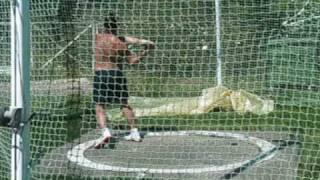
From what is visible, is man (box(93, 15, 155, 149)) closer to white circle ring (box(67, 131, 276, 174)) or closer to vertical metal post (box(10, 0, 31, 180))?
white circle ring (box(67, 131, 276, 174))

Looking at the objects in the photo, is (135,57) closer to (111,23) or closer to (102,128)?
(111,23)

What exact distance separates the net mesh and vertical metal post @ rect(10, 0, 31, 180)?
4.52 feet

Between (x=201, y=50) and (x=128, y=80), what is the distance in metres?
0.96

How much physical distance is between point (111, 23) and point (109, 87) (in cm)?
113

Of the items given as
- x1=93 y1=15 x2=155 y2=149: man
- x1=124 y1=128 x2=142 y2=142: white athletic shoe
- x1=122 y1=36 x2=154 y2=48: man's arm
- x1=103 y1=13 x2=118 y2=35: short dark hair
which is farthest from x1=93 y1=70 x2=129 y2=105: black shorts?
x1=124 y1=128 x2=142 y2=142: white athletic shoe

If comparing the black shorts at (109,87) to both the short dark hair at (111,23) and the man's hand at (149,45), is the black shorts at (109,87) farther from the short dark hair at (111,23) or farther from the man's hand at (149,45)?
the short dark hair at (111,23)

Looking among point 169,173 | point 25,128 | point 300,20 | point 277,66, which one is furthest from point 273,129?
point 25,128

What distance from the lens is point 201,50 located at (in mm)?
8328

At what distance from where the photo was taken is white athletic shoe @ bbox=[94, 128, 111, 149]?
7.96m

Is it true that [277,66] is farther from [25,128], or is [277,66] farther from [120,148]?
[25,128]

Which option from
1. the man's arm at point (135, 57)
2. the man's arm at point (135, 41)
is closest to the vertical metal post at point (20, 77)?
the man's arm at point (135, 41)

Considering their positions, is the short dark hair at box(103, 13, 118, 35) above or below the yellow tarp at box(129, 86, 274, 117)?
above

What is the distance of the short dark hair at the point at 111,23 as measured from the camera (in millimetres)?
6734

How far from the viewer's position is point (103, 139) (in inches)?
313
